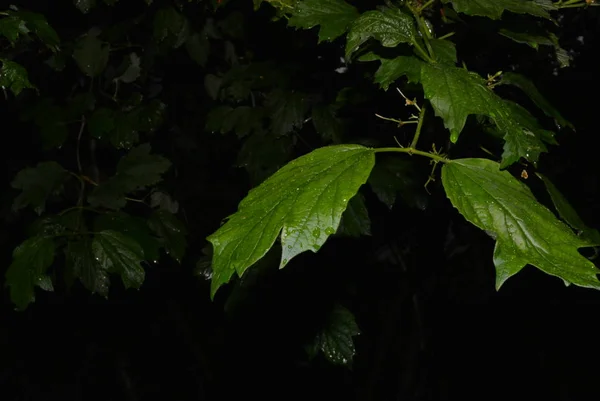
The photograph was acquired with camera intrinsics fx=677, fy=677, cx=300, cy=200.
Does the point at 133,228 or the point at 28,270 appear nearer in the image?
the point at 28,270

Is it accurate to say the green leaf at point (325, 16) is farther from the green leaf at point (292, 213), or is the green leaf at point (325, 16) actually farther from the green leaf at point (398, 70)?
the green leaf at point (292, 213)

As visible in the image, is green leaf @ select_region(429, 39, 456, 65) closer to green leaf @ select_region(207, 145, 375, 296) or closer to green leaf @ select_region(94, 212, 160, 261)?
green leaf @ select_region(207, 145, 375, 296)

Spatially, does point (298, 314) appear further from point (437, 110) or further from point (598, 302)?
point (598, 302)

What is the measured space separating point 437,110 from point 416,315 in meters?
1.88

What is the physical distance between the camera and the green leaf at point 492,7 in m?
0.86

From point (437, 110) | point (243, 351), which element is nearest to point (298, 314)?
point (243, 351)

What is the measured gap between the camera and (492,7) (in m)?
0.87

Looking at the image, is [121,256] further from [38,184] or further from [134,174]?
[38,184]

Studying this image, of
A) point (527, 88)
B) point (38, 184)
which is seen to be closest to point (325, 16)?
point (527, 88)

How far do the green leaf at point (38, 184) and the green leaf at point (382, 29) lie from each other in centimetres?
100

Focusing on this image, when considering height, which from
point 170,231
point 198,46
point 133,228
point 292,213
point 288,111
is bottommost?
point 170,231

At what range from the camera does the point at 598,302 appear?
2814 millimetres

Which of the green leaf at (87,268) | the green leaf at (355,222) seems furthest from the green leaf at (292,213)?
the green leaf at (87,268)

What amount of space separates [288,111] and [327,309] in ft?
1.57
